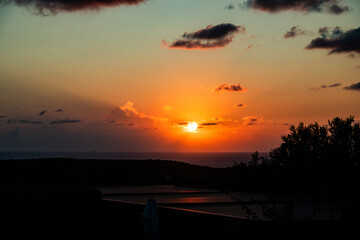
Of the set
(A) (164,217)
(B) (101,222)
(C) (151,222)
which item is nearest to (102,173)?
(A) (164,217)

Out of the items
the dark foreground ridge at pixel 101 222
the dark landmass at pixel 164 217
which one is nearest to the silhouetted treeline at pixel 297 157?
the dark landmass at pixel 164 217

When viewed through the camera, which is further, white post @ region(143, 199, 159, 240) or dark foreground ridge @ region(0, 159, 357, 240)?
dark foreground ridge @ region(0, 159, 357, 240)

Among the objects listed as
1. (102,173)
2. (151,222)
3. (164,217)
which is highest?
(102,173)

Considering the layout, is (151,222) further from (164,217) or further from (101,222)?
(164,217)

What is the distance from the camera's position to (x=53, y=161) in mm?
32531

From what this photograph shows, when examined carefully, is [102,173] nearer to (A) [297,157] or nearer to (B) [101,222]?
(A) [297,157]

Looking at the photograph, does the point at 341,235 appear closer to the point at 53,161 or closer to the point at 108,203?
the point at 108,203

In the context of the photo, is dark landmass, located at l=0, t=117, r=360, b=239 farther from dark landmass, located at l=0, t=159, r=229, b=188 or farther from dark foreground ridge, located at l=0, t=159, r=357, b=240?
dark landmass, located at l=0, t=159, r=229, b=188

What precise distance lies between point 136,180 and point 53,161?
10518 millimetres

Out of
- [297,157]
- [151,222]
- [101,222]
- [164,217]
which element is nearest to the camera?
[151,222]

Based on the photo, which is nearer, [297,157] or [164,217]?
[164,217]

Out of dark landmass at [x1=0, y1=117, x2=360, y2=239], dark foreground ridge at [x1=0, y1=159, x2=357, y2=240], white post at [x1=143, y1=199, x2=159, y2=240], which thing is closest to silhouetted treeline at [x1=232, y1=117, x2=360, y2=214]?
dark landmass at [x1=0, y1=117, x2=360, y2=239]

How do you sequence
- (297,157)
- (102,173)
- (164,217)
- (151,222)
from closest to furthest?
(151,222) → (164,217) → (297,157) → (102,173)

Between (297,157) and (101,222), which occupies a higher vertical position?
(297,157)
